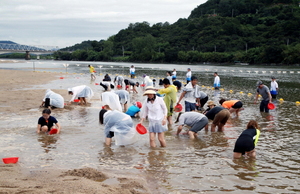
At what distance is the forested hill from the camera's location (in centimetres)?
9075

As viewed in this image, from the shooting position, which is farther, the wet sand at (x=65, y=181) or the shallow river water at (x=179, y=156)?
the shallow river water at (x=179, y=156)

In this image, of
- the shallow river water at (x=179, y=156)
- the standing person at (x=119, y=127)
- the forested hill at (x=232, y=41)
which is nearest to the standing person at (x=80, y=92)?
the shallow river water at (x=179, y=156)

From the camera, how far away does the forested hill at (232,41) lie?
90750 mm

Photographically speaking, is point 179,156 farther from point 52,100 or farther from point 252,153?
point 52,100

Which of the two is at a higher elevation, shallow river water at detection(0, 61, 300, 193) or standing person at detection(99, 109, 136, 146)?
standing person at detection(99, 109, 136, 146)

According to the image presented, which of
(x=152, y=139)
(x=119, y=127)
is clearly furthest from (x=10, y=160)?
(x=152, y=139)

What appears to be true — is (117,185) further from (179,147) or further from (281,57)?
(281,57)

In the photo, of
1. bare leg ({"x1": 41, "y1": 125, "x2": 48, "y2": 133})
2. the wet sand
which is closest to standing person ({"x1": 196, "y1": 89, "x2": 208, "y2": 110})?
bare leg ({"x1": 41, "y1": 125, "x2": 48, "y2": 133})

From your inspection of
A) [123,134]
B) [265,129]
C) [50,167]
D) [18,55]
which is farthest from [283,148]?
[18,55]

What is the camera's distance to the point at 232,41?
119500mm

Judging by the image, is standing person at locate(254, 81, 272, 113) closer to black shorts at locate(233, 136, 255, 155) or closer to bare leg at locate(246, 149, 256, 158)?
bare leg at locate(246, 149, 256, 158)

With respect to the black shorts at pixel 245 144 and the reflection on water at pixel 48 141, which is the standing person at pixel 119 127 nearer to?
the reflection on water at pixel 48 141

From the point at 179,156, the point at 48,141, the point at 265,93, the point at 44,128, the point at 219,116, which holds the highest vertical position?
the point at 265,93

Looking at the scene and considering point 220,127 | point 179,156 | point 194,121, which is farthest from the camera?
point 220,127
